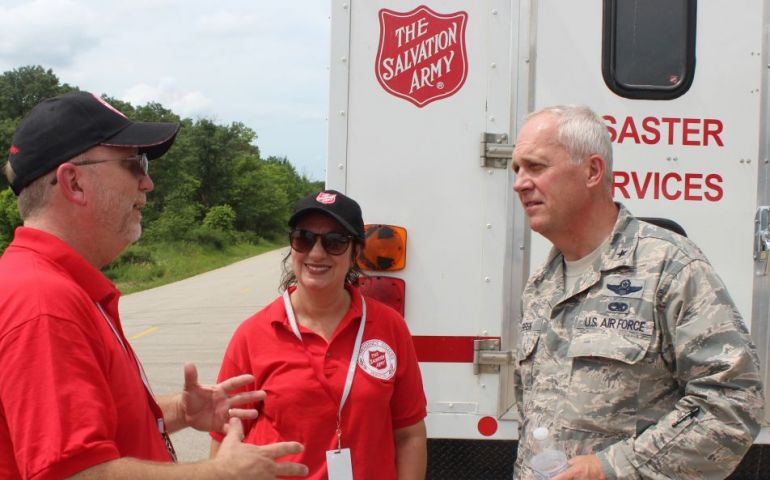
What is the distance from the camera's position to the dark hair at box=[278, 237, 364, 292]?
2557mm

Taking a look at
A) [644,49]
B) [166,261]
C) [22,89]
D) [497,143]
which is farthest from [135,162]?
[22,89]

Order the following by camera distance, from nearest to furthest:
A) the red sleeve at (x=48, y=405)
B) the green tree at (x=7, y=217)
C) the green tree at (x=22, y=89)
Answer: the red sleeve at (x=48, y=405) → the green tree at (x=7, y=217) → the green tree at (x=22, y=89)

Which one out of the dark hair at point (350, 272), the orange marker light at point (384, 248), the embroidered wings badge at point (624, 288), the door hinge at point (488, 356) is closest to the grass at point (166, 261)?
the dark hair at point (350, 272)

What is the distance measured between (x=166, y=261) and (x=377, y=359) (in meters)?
26.4

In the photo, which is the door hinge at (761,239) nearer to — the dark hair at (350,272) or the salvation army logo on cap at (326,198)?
the dark hair at (350,272)

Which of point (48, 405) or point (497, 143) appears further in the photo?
point (497, 143)

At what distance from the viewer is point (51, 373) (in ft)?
4.52

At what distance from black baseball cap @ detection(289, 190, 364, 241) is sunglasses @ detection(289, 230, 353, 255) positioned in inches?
1.6

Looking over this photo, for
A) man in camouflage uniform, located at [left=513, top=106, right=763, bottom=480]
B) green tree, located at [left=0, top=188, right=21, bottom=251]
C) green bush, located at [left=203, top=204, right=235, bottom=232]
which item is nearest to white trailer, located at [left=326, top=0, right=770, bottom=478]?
man in camouflage uniform, located at [left=513, top=106, right=763, bottom=480]

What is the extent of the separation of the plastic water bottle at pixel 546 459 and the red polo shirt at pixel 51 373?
3.23ft

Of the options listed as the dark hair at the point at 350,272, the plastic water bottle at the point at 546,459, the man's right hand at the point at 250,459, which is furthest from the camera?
the dark hair at the point at 350,272

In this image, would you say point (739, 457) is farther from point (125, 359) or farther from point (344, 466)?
point (125, 359)

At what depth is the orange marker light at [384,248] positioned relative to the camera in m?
2.67

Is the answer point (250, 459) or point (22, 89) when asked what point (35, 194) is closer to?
point (250, 459)
